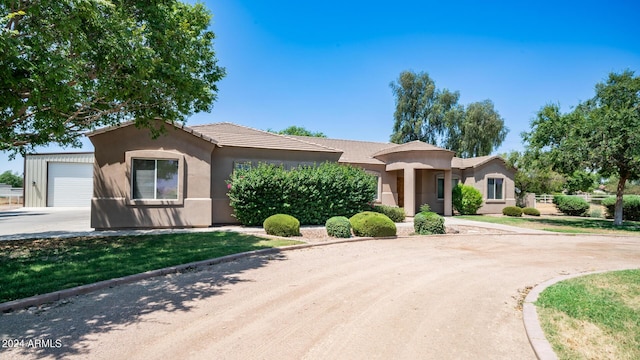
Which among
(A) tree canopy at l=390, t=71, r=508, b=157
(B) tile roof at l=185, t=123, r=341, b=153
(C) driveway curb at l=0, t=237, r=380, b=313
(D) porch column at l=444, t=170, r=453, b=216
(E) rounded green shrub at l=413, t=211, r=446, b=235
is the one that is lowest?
(C) driveway curb at l=0, t=237, r=380, b=313

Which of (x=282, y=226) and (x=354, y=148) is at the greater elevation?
(x=354, y=148)

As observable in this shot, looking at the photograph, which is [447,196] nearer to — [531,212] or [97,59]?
[531,212]

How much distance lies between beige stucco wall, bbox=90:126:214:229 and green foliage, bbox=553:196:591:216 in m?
29.7

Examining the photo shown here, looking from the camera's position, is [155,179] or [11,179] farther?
[11,179]

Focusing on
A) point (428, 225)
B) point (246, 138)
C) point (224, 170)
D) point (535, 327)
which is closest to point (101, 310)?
point (535, 327)

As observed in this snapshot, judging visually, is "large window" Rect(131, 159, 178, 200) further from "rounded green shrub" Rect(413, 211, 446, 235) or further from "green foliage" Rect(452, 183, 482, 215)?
"green foliage" Rect(452, 183, 482, 215)

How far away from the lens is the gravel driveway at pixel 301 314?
148 inches

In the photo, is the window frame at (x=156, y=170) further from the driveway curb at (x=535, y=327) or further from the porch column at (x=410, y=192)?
the porch column at (x=410, y=192)

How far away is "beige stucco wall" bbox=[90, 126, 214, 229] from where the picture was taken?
43.3 feet

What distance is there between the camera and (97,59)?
7379 millimetres

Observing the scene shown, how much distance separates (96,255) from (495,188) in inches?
1061

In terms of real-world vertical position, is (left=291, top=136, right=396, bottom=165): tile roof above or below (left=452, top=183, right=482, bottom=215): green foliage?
above

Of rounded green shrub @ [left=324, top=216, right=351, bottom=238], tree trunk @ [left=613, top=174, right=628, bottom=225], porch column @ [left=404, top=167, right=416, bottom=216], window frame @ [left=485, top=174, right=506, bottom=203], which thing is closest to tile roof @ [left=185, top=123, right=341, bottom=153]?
rounded green shrub @ [left=324, top=216, right=351, bottom=238]

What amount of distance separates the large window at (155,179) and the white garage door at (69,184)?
18.6m
